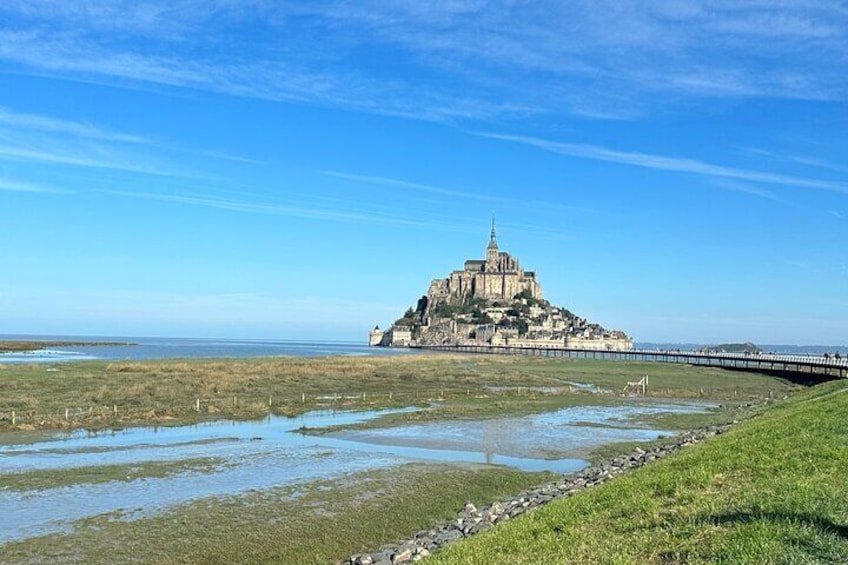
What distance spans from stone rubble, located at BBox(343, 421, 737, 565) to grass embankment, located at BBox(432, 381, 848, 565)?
1.93 metres

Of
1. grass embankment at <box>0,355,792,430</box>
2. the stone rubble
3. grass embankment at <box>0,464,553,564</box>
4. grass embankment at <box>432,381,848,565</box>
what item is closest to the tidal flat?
grass embankment at <box>0,464,553,564</box>

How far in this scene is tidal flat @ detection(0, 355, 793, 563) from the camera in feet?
45.5

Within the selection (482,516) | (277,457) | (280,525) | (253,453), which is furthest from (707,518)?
(253,453)

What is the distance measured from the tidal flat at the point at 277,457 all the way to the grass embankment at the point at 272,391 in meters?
0.25

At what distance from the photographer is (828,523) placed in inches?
299

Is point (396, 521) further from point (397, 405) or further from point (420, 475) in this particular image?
Result: point (397, 405)

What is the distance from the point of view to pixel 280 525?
14383 mm

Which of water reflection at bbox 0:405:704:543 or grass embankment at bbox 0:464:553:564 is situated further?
water reflection at bbox 0:405:704:543

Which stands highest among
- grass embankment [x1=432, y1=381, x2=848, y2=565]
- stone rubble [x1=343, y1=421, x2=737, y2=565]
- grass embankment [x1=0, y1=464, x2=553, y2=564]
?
grass embankment [x1=432, y1=381, x2=848, y2=565]

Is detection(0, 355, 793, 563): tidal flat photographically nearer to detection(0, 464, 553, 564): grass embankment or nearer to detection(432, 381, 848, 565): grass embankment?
detection(0, 464, 553, 564): grass embankment

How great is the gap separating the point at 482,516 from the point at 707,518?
653 cm

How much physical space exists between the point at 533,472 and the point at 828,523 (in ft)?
43.7

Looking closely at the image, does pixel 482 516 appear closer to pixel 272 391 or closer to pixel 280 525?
pixel 280 525

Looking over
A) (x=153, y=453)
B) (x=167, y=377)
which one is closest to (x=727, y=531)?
(x=153, y=453)
